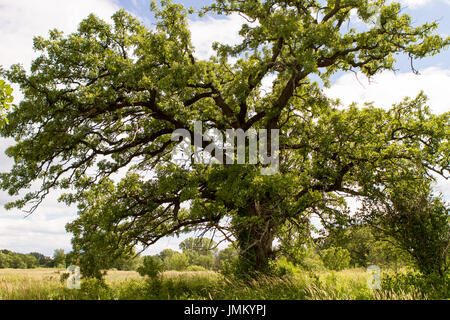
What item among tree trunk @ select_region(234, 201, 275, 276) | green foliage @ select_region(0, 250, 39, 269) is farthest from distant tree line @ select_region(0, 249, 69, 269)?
tree trunk @ select_region(234, 201, 275, 276)

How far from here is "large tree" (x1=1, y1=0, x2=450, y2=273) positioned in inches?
420

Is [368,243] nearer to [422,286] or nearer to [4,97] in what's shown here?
[422,286]

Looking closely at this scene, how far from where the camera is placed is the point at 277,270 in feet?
39.3

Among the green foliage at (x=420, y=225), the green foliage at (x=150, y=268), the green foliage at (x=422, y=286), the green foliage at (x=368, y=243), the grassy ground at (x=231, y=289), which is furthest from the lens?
the green foliage at (x=150, y=268)

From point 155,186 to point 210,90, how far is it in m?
5.01

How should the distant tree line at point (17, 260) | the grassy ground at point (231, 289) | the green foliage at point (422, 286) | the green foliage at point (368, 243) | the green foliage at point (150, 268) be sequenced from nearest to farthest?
the green foliage at point (422, 286) < the grassy ground at point (231, 289) < the green foliage at point (368, 243) < the green foliage at point (150, 268) < the distant tree line at point (17, 260)

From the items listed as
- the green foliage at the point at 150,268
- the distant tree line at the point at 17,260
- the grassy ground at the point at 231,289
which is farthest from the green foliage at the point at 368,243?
the distant tree line at the point at 17,260

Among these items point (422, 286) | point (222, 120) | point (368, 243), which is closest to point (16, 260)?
point (222, 120)

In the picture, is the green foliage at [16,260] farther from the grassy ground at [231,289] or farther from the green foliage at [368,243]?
the green foliage at [368,243]

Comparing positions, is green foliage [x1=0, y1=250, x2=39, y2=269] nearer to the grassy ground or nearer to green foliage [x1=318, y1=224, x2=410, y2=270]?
the grassy ground

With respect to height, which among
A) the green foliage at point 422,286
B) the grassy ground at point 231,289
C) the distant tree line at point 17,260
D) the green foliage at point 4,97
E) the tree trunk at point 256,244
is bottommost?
the distant tree line at point 17,260

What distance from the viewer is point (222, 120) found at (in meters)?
13.9

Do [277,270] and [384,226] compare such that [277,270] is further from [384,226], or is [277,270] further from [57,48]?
[57,48]

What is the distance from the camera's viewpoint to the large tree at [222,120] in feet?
35.0
